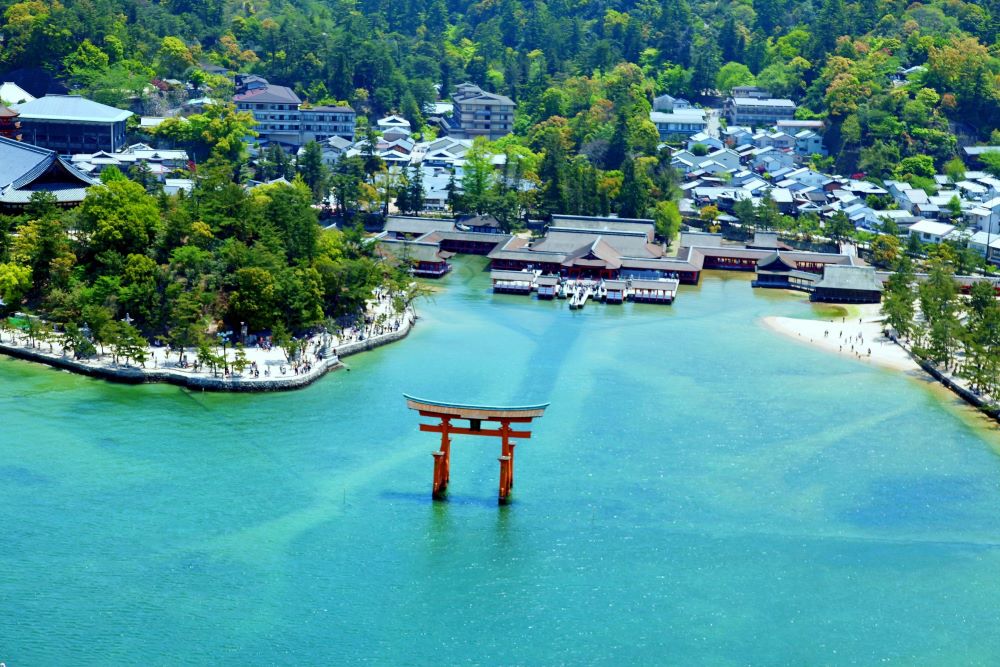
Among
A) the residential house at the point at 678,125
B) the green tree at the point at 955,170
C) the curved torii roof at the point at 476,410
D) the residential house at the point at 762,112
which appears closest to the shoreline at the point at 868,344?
the curved torii roof at the point at 476,410

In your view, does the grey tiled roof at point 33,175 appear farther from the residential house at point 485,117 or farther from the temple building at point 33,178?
the residential house at point 485,117

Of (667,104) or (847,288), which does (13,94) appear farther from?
(847,288)

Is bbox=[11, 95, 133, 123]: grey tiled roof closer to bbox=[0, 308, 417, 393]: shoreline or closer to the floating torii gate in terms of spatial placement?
bbox=[0, 308, 417, 393]: shoreline

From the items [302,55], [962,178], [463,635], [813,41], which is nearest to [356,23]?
[302,55]

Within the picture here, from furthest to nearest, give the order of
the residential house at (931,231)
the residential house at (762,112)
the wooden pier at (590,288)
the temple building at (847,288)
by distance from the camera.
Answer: the residential house at (762,112) → the residential house at (931,231) → the temple building at (847,288) → the wooden pier at (590,288)

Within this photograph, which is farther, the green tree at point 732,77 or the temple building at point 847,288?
the green tree at point 732,77

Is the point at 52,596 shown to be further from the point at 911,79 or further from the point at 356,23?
the point at 356,23

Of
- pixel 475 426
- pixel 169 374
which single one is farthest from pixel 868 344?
pixel 169 374

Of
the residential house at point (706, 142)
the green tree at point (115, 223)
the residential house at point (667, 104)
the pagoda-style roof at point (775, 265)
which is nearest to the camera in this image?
the green tree at point (115, 223)

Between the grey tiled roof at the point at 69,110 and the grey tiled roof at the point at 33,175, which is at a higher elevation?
the grey tiled roof at the point at 69,110
